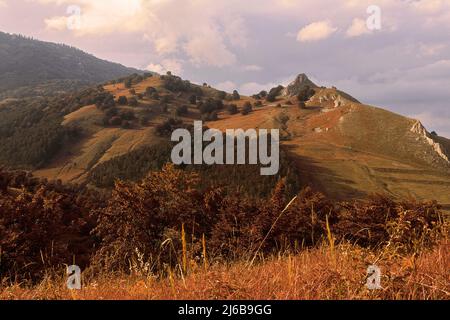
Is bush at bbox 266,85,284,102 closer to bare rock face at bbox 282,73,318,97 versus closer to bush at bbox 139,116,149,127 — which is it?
bare rock face at bbox 282,73,318,97

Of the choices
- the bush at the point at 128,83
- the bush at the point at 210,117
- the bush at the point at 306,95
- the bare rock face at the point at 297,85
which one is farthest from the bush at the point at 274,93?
the bush at the point at 128,83

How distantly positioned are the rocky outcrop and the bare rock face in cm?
6919

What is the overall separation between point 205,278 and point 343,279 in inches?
49.3

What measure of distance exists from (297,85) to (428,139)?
90.7 metres

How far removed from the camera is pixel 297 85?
18625 cm

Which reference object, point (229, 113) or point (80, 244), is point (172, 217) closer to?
point (80, 244)

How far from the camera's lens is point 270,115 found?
12075 centimetres

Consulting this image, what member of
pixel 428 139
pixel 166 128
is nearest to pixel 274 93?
pixel 166 128

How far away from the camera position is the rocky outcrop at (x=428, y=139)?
316ft

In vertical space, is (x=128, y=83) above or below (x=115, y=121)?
above

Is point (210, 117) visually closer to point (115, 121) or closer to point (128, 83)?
point (115, 121)

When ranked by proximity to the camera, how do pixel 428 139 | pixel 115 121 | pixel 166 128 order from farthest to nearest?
pixel 115 121, pixel 166 128, pixel 428 139
